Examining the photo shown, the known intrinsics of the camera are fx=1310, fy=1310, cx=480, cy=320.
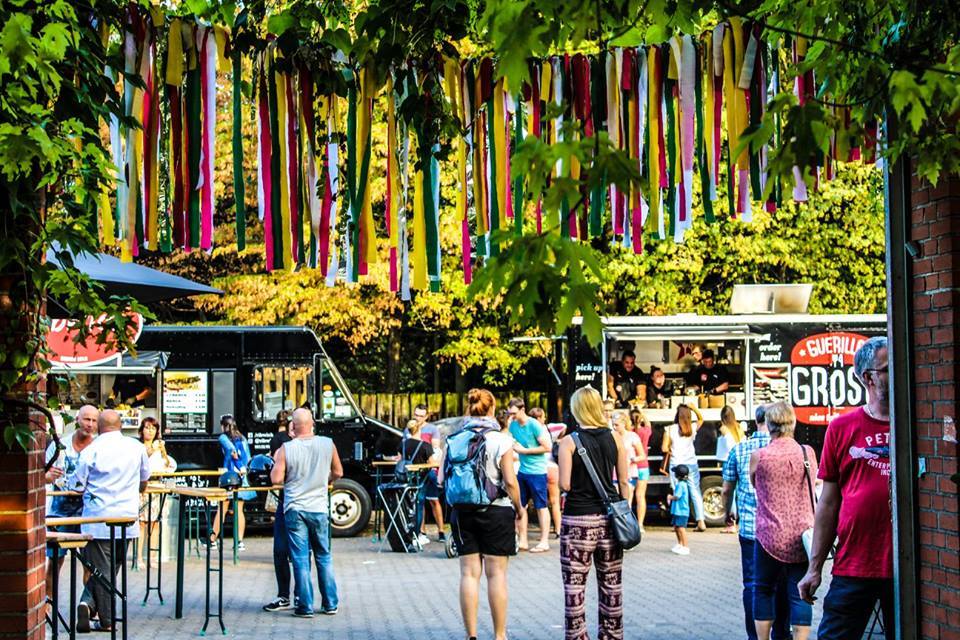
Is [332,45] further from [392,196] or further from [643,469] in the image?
[643,469]

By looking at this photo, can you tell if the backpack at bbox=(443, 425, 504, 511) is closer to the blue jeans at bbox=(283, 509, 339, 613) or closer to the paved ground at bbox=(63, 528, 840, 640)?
the paved ground at bbox=(63, 528, 840, 640)

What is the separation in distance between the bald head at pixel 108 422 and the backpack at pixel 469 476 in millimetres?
3225

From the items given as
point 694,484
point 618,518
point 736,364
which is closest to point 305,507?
point 618,518

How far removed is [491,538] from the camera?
9594 millimetres

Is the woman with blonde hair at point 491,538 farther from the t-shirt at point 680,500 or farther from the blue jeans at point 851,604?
the t-shirt at point 680,500

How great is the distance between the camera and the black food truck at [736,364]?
21.0 m

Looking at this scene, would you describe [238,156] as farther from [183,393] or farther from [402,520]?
[183,393]

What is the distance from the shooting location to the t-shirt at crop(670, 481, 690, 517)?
1648 centimetres

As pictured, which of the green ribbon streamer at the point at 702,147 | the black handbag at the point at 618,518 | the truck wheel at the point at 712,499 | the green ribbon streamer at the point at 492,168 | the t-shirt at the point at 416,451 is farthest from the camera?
the truck wheel at the point at 712,499

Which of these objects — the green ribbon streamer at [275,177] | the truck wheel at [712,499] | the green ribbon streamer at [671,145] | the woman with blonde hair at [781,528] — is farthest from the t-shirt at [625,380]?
the green ribbon streamer at [275,177]

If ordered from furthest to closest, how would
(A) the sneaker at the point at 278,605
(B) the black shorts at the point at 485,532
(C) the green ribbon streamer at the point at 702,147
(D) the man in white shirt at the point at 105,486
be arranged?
(A) the sneaker at the point at 278,605 → (D) the man in white shirt at the point at 105,486 → (B) the black shorts at the point at 485,532 → (C) the green ribbon streamer at the point at 702,147

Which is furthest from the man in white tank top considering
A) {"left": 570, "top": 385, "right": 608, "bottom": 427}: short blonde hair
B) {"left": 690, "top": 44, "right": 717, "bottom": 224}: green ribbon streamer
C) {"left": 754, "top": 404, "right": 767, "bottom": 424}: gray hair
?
{"left": 690, "top": 44, "right": 717, "bottom": 224}: green ribbon streamer

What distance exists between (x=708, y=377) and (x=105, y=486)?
12944 millimetres

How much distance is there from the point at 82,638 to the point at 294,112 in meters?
5.75
